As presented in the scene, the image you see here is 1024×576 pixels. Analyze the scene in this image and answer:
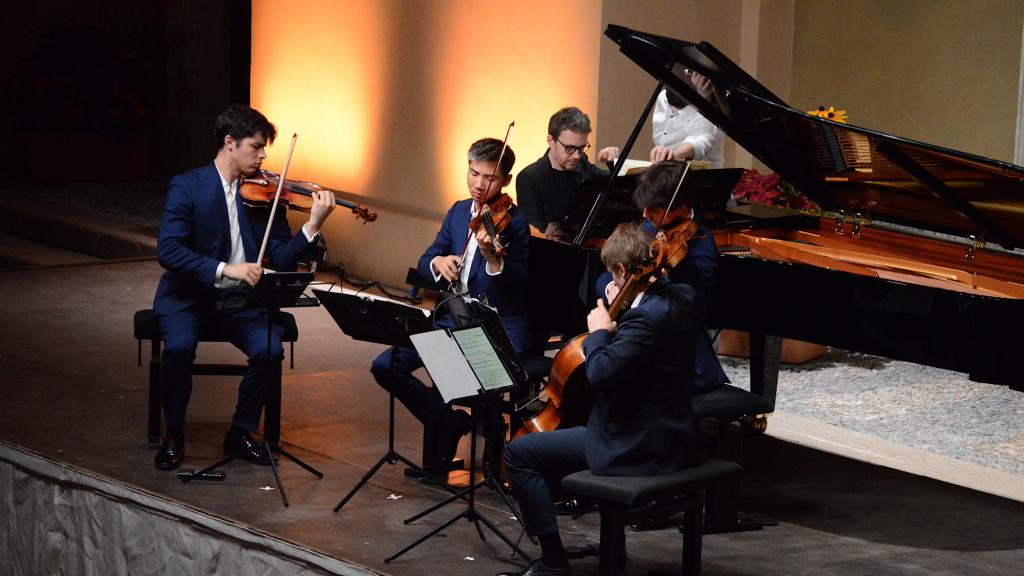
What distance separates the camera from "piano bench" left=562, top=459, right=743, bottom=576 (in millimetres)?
3658

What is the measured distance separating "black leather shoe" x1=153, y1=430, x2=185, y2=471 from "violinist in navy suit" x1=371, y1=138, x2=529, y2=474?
0.73m

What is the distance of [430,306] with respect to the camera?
797cm

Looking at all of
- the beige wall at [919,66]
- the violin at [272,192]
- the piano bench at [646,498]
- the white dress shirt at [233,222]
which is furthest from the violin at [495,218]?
the beige wall at [919,66]

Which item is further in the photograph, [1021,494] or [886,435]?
[886,435]

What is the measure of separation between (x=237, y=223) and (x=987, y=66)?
452 centimetres

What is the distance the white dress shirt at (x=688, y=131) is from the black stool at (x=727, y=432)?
1.99m

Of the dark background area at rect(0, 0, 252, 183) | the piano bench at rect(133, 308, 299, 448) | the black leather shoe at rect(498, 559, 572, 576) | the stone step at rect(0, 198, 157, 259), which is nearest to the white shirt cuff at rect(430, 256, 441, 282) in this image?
the piano bench at rect(133, 308, 299, 448)

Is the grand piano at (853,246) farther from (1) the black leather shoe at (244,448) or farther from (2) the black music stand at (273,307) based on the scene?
(1) the black leather shoe at (244,448)

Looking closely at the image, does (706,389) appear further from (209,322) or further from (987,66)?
(987,66)

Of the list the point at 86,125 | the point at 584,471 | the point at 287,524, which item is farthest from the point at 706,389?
the point at 86,125

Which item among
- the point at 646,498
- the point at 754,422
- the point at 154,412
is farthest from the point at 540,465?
the point at 154,412

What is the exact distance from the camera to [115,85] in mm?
11367

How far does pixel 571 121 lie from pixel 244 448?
1785mm

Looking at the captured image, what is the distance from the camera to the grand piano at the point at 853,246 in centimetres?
438
